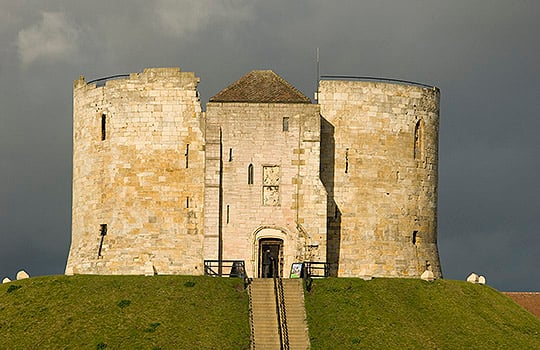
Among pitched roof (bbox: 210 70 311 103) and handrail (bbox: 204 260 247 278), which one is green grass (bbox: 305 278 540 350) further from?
pitched roof (bbox: 210 70 311 103)

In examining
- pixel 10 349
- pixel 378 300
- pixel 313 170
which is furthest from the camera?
pixel 313 170

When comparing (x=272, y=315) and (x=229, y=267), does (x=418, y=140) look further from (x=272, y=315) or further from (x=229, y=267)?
(x=272, y=315)

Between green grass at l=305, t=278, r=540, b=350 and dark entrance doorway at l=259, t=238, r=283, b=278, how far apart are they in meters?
6.34

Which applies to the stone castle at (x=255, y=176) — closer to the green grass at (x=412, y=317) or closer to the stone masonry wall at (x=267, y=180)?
the stone masonry wall at (x=267, y=180)

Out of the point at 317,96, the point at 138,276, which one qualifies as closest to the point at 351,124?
the point at 317,96

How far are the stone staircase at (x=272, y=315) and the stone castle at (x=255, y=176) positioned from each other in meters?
6.09

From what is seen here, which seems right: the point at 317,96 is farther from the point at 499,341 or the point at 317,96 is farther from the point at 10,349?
the point at 10,349

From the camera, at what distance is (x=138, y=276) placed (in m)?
61.0

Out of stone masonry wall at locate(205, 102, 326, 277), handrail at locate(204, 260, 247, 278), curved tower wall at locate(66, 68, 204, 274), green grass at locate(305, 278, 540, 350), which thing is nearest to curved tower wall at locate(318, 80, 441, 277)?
stone masonry wall at locate(205, 102, 326, 277)

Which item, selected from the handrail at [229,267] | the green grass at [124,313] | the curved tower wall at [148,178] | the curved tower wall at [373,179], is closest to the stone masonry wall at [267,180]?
the handrail at [229,267]

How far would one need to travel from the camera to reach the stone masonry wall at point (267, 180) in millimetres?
65812

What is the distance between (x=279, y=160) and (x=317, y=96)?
18.5 feet

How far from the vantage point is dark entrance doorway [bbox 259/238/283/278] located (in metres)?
66.2

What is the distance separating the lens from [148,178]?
225ft
